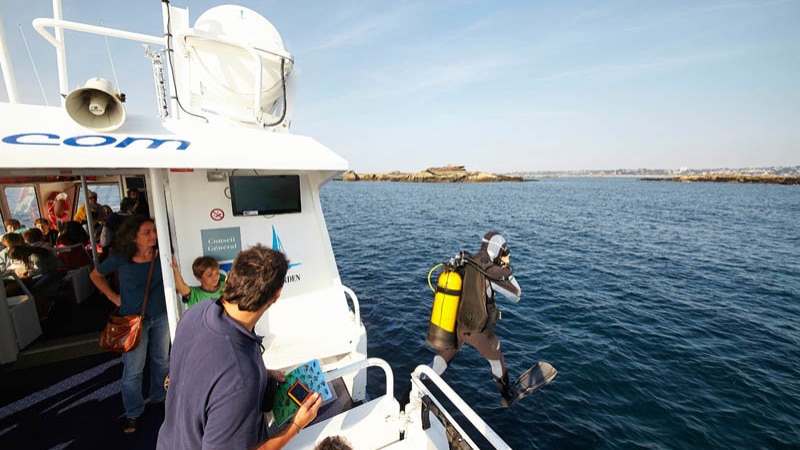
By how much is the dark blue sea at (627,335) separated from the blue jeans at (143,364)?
4.23m

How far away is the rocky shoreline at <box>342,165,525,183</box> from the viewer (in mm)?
111812

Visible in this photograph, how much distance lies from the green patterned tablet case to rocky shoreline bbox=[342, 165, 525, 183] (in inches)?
4222

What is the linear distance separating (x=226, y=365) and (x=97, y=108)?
321cm

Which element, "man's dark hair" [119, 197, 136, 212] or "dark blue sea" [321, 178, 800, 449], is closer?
"dark blue sea" [321, 178, 800, 449]

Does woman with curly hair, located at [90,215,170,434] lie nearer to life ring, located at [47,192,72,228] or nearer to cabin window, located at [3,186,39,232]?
cabin window, located at [3,186,39,232]

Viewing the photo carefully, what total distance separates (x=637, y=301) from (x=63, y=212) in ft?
61.3

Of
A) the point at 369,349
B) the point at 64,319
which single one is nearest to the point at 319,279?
→ the point at 369,349

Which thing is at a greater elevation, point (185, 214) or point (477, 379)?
point (185, 214)

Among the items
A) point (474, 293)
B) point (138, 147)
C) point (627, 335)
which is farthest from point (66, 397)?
point (627, 335)

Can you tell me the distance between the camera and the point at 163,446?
69.4 inches

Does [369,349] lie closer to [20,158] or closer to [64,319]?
[64,319]

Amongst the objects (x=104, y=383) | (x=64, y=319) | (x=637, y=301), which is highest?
(x=64, y=319)

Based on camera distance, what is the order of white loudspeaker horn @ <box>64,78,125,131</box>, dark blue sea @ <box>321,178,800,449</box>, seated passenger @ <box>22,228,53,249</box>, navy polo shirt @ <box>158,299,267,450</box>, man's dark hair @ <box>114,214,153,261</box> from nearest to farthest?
1. navy polo shirt @ <box>158,299,267,450</box>
2. white loudspeaker horn @ <box>64,78,125,131</box>
3. man's dark hair @ <box>114,214,153,261</box>
4. dark blue sea @ <box>321,178,800,449</box>
5. seated passenger @ <box>22,228,53,249</box>

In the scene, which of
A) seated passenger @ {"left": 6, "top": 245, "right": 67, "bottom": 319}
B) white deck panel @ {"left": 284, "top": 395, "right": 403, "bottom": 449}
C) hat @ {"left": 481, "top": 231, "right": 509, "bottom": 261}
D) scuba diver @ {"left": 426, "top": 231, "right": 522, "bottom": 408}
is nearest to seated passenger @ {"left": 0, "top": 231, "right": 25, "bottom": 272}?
seated passenger @ {"left": 6, "top": 245, "right": 67, "bottom": 319}
